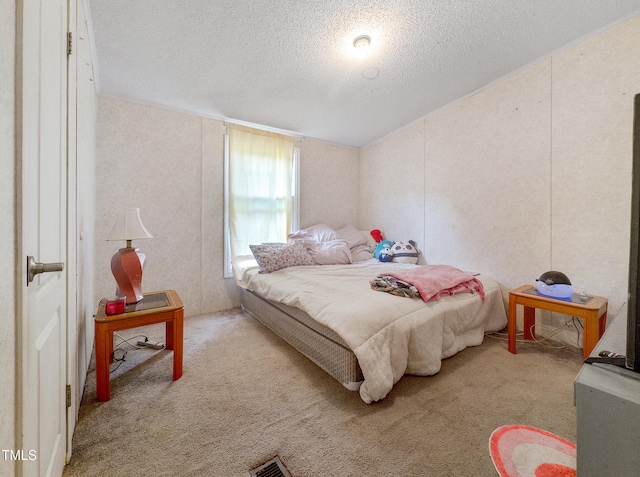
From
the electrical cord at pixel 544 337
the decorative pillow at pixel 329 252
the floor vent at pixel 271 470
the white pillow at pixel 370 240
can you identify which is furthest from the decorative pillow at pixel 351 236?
the floor vent at pixel 271 470

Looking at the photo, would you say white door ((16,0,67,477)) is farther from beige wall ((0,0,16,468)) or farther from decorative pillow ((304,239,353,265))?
decorative pillow ((304,239,353,265))

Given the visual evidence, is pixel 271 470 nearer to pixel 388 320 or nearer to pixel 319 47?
pixel 388 320

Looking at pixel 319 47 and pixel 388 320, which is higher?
pixel 319 47

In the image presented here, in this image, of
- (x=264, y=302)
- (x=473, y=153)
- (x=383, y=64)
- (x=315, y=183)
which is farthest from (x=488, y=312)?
(x=315, y=183)

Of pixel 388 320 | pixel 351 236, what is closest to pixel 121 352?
pixel 388 320

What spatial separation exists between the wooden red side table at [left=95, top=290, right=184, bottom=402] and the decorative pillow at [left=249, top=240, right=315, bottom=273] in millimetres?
983

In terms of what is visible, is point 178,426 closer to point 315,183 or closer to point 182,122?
point 182,122

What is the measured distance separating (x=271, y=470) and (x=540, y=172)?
115 inches

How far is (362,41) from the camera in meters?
1.89

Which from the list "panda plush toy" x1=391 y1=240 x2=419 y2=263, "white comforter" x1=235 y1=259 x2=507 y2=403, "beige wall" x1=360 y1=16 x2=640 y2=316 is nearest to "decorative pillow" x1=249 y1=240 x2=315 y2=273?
"white comforter" x1=235 y1=259 x2=507 y2=403

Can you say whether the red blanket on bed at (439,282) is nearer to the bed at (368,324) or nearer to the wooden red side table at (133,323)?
the bed at (368,324)

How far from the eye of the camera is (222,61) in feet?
6.97

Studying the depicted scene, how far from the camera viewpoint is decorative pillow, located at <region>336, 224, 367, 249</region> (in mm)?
3703

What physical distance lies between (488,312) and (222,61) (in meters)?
3.16
